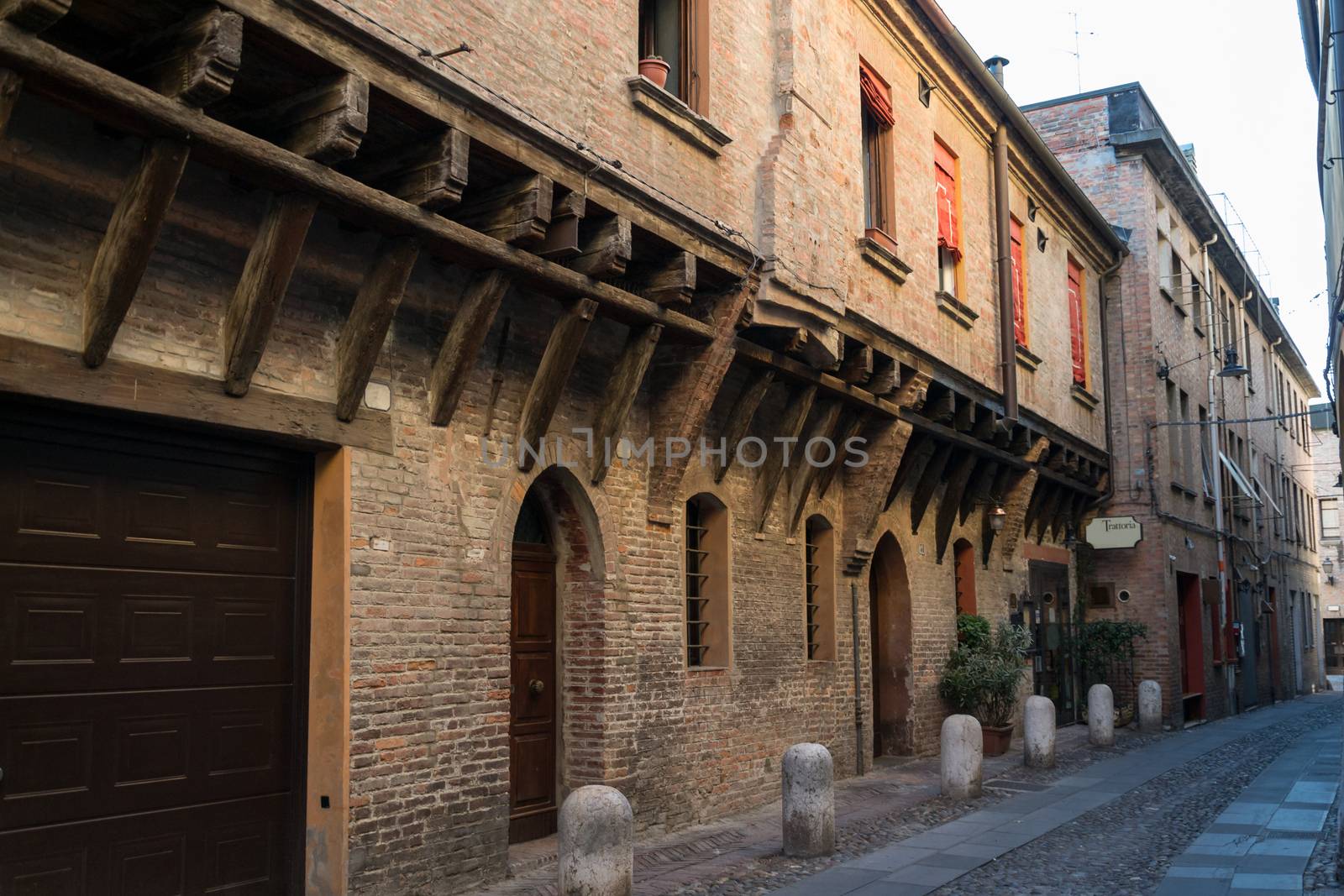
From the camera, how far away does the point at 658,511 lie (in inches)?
405

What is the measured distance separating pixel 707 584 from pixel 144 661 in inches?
232

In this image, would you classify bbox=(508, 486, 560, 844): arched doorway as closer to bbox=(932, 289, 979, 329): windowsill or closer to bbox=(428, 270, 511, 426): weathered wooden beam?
bbox=(428, 270, 511, 426): weathered wooden beam

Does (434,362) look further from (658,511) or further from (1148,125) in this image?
(1148,125)

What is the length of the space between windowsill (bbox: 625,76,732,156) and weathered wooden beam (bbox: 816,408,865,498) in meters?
3.99

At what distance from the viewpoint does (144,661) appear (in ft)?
21.3

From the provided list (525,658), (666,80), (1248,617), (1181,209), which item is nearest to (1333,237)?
(666,80)

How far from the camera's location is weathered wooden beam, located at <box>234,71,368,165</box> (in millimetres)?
6273

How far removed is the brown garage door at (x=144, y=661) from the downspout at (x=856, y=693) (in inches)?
304

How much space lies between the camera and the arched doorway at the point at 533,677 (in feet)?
30.7

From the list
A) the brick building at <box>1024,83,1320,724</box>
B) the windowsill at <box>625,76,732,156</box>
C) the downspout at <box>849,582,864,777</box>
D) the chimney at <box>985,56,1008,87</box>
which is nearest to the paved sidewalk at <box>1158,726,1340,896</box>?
the downspout at <box>849,582,864,777</box>

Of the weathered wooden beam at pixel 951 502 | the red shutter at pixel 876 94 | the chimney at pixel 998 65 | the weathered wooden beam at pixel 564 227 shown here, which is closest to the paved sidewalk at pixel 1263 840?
the weathered wooden beam at pixel 951 502

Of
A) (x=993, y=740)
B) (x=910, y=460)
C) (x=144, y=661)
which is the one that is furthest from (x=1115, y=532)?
(x=144, y=661)

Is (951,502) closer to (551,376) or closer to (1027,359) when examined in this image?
(1027,359)

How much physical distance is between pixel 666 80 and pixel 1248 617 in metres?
25.6
